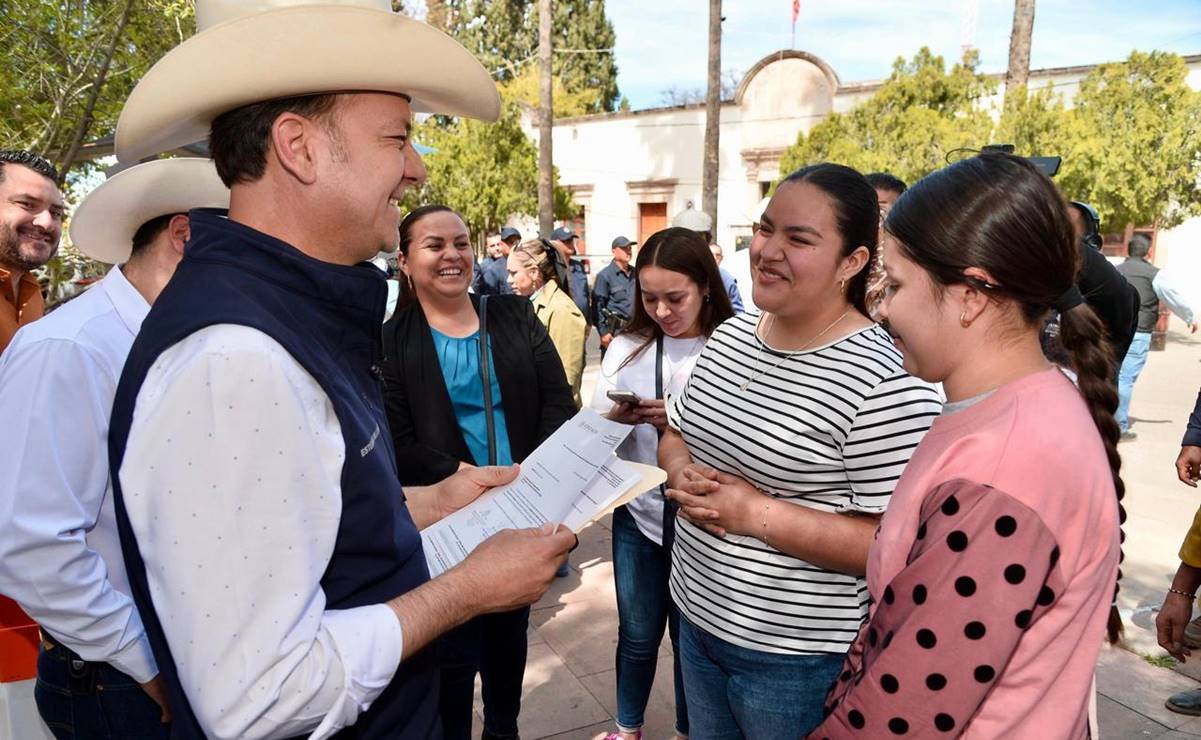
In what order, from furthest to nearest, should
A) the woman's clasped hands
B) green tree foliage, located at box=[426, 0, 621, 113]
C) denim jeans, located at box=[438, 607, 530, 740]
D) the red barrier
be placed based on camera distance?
green tree foliage, located at box=[426, 0, 621, 113] → denim jeans, located at box=[438, 607, 530, 740] → the red barrier → the woman's clasped hands

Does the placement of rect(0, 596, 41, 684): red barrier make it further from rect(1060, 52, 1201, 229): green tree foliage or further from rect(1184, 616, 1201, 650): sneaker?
rect(1060, 52, 1201, 229): green tree foliage

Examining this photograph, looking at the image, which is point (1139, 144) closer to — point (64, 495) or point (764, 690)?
point (764, 690)

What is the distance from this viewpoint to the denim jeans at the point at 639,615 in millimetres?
2900

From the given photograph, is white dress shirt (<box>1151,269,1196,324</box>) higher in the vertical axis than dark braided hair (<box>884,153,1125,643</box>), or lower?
lower

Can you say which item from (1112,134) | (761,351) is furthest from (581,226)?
(761,351)

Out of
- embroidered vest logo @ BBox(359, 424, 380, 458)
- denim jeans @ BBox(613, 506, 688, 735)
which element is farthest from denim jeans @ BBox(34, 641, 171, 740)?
denim jeans @ BBox(613, 506, 688, 735)

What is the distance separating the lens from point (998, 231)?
3.99 feet

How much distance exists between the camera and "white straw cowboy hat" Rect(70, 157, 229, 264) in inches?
87.5

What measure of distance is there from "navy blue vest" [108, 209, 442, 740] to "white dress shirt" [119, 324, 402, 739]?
3cm

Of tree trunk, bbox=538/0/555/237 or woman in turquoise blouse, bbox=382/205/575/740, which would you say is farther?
tree trunk, bbox=538/0/555/237

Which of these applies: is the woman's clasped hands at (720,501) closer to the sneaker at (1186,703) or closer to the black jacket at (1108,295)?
the black jacket at (1108,295)

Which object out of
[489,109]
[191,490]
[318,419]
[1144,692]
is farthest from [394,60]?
[1144,692]

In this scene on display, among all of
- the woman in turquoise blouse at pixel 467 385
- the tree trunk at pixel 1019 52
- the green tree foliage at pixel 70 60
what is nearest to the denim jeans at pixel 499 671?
the woman in turquoise blouse at pixel 467 385

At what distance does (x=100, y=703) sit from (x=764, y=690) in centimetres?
163
